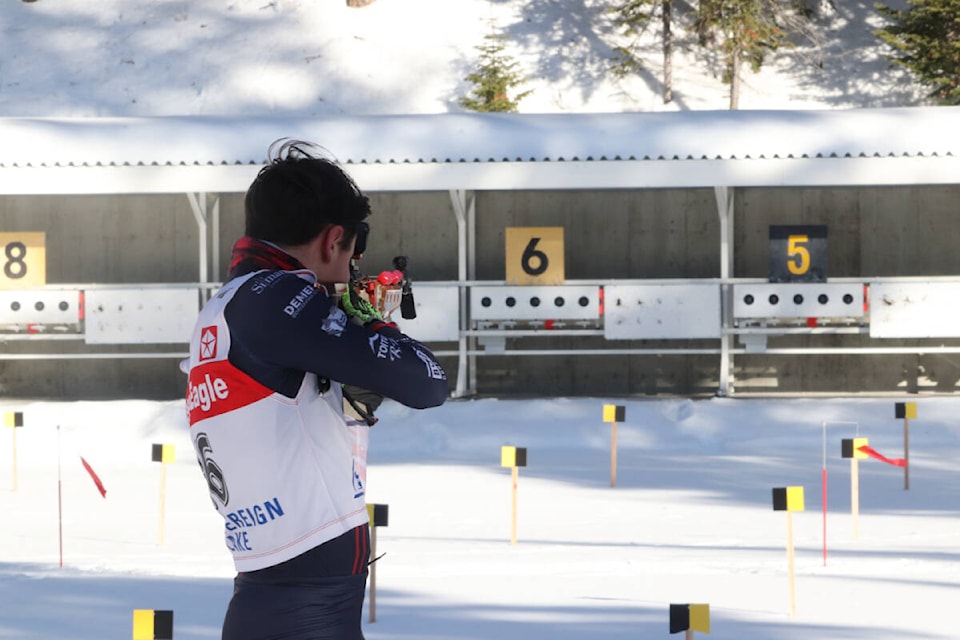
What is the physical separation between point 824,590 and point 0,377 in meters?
15.4

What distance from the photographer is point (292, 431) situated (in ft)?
8.78

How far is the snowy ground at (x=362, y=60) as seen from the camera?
37250 millimetres

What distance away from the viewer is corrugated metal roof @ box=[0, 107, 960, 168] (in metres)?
17.6

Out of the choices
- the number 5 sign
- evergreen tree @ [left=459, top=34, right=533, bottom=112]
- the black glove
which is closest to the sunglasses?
the black glove

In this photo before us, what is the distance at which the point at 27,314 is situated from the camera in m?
18.3

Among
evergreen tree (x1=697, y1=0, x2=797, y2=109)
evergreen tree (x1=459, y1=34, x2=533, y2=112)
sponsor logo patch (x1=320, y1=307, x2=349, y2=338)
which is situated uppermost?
evergreen tree (x1=697, y1=0, x2=797, y2=109)

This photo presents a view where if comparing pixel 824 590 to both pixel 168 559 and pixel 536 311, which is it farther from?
pixel 536 311

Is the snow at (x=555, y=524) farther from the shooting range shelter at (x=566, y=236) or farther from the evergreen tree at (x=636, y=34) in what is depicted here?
the evergreen tree at (x=636, y=34)

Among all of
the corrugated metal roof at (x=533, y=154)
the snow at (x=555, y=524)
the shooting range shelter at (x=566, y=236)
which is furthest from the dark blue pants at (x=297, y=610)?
the corrugated metal roof at (x=533, y=154)

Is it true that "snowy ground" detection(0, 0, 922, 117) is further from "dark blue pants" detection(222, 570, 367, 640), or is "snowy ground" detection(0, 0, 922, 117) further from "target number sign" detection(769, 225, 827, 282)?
"dark blue pants" detection(222, 570, 367, 640)

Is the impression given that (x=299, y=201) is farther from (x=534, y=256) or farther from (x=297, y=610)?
(x=534, y=256)

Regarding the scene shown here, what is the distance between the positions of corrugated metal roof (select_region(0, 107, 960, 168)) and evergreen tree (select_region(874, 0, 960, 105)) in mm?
15441

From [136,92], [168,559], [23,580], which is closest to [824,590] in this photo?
[168,559]

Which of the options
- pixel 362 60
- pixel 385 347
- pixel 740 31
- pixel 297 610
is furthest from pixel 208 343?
pixel 362 60
